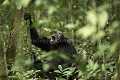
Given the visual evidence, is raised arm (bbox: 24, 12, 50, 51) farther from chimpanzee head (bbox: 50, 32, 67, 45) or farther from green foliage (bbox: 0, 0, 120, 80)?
green foliage (bbox: 0, 0, 120, 80)

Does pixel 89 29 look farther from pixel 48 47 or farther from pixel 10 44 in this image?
pixel 48 47

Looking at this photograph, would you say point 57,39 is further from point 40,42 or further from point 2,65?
point 2,65

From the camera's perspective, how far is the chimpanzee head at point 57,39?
648 cm

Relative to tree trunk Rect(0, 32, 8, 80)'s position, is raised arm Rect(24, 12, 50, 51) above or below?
below

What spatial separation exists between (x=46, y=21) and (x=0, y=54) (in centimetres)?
125

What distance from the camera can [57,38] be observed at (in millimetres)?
6551

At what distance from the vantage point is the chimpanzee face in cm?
647

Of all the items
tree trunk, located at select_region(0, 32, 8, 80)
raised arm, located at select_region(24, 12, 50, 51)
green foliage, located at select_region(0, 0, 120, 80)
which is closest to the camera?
green foliage, located at select_region(0, 0, 120, 80)

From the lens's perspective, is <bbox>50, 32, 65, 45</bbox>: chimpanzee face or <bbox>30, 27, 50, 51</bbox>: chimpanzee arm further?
<bbox>30, 27, 50, 51</bbox>: chimpanzee arm

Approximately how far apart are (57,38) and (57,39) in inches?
1.1

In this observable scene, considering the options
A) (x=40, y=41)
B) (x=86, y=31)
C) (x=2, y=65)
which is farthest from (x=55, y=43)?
(x=86, y=31)

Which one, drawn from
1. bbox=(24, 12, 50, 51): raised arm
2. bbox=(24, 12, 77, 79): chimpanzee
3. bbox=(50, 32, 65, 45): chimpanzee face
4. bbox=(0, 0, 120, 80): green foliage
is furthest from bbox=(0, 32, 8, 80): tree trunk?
bbox=(24, 12, 50, 51): raised arm

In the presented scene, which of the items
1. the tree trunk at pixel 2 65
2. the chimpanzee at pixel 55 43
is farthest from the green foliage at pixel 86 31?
the chimpanzee at pixel 55 43

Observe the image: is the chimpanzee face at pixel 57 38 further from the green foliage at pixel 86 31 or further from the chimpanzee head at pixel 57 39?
the green foliage at pixel 86 31
